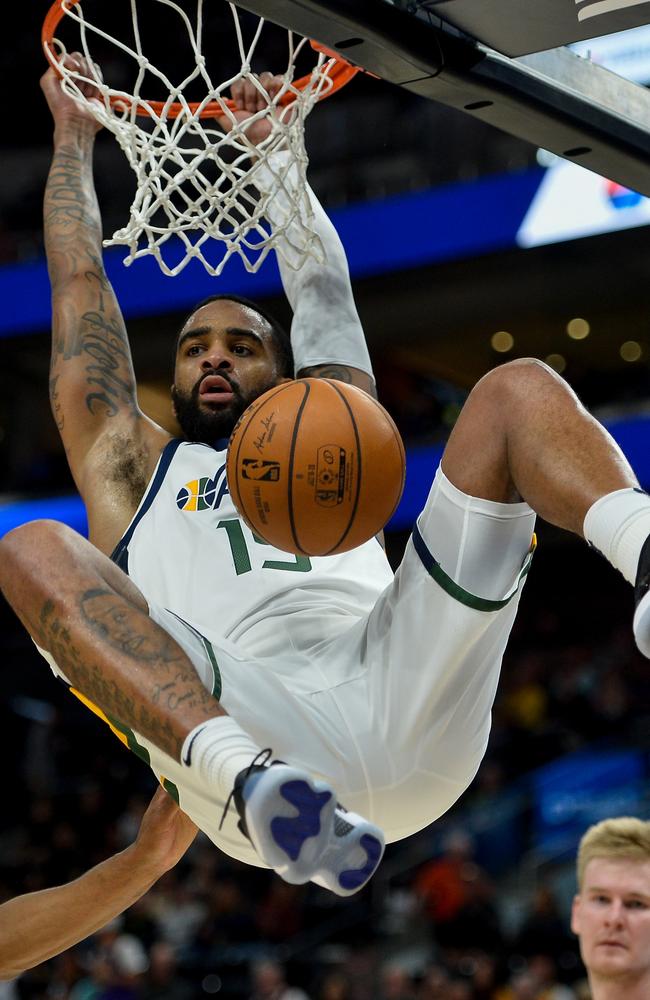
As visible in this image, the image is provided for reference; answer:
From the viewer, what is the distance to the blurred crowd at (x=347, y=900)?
7.98m

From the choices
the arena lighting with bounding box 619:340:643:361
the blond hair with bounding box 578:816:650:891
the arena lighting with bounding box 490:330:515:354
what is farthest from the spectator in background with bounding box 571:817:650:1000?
the arena lighting with bounding box 619:340:643:361

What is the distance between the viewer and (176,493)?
3631mm

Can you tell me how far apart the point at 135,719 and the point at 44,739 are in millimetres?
10202

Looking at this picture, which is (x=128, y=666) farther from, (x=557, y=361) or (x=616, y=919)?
(x=557, y=361)

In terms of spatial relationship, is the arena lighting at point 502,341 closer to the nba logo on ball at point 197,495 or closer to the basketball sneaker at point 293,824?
the nba logo on ball at point 197,495

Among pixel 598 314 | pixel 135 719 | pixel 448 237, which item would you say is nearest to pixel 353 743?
pixel 135 719

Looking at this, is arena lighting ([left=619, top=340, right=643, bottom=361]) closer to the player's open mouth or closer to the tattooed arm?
the tattooed arm

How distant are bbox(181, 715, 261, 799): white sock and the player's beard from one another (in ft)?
4.02

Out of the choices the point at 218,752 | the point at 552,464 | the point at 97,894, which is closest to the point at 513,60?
the point at 552,464

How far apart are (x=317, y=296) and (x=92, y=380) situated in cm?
70

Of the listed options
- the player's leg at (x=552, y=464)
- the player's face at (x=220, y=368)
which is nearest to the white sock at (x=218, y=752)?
the player's leg at (x=552, y=464)

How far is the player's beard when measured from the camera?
377 cm

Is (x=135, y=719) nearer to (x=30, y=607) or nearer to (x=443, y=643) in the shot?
(x=30, y=607)

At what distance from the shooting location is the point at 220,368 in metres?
3.79
